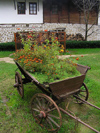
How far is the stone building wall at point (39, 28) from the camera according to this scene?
16.2 m

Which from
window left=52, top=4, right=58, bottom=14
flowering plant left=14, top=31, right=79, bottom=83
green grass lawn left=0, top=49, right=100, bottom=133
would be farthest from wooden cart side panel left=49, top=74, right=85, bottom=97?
window left=52, top=4, right=58, bottom=14

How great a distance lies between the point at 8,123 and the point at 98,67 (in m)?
5.26

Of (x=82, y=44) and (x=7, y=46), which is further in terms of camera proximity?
(x=82, y=44)

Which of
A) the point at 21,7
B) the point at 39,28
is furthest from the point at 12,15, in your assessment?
the point at 39,28

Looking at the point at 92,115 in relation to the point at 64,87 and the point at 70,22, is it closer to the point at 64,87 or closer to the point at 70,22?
the point at 64,87

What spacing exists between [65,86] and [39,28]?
618 inches

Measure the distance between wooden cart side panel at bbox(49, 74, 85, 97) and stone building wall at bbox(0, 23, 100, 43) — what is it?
1387 centimetres

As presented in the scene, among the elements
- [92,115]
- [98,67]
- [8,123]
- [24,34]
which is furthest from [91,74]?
[24,34]

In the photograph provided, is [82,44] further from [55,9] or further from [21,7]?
[21,7]

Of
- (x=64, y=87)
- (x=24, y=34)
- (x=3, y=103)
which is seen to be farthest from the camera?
(x=24, y=34)

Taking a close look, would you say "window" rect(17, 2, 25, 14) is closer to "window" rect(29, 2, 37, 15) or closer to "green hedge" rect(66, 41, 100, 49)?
"window" rect(29, 2, 37, 15)

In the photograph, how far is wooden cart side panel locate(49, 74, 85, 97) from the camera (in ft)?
8.48

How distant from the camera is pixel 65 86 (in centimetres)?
272

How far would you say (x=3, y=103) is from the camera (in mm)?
3797
